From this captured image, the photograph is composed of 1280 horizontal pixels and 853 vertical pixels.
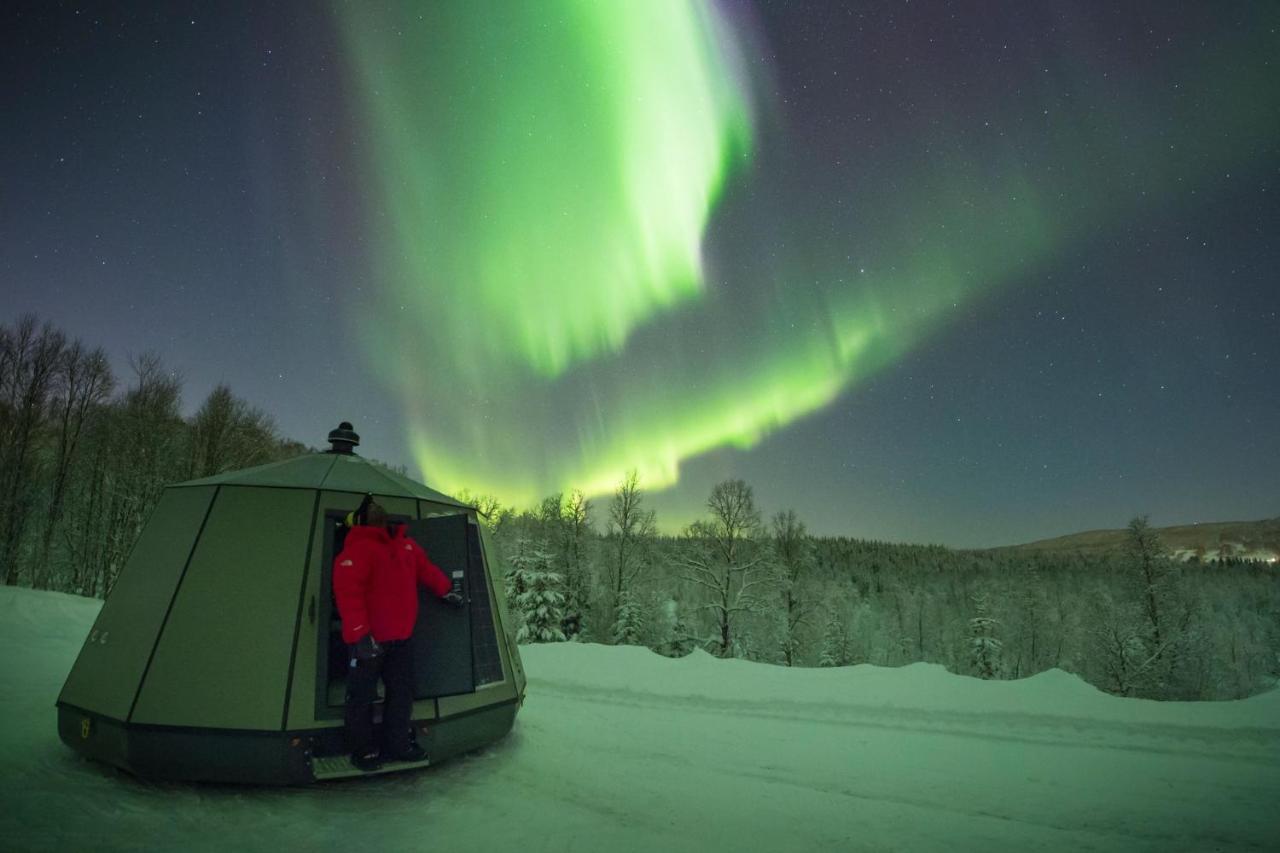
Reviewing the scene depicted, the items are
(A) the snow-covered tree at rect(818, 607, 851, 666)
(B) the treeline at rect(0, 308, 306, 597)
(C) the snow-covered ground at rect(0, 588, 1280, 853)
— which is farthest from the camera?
(A) the snow-covered tree at rect(818, 607, 851, 666)

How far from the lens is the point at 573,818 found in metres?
4.84

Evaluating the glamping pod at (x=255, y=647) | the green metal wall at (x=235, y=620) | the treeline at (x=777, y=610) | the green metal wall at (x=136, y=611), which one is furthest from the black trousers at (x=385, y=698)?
the treeline at (x=777, y=610)

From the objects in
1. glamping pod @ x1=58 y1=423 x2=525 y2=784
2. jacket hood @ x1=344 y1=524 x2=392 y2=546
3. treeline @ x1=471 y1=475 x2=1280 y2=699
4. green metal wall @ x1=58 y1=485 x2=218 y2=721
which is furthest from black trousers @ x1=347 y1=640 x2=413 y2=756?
treeline @ x1=471 y1=475 x2=1280 y2=699

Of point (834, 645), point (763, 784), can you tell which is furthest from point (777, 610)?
point (763, 784)

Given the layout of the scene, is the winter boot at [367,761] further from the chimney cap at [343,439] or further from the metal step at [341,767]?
the chimney cap at [343,439]

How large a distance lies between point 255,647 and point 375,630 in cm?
115

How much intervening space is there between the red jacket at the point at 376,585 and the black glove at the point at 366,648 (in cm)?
6

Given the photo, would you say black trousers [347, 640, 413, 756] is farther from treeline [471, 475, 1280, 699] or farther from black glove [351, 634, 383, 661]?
treeline [471, 475, 1280, 699]

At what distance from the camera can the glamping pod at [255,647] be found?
4.82 meters

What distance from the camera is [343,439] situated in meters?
7.13

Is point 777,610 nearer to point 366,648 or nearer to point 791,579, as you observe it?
point 791,579

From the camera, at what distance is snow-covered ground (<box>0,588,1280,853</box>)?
440 centimetres

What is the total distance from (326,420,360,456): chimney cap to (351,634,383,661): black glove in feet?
9.39

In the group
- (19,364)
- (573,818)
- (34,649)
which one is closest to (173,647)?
(573,818)
